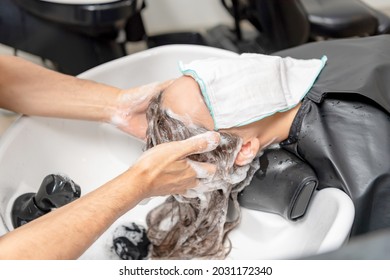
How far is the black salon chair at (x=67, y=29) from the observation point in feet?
5.72

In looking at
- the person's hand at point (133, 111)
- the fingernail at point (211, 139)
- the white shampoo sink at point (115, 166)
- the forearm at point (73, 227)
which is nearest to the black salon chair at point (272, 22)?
the white shampoo sink at point (115, 166)

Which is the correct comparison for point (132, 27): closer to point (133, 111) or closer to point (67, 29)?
point (67, 29)

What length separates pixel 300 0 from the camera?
212 cm

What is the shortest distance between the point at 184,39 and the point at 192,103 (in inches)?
46.9

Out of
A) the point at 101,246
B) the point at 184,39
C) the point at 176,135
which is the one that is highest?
the point at 176,135

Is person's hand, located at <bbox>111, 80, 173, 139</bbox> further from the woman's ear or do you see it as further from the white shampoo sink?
the woman's ear

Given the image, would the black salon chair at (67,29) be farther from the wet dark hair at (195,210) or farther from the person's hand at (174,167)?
the person's hand at (174,167)

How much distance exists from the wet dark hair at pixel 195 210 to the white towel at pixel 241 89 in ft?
0.22

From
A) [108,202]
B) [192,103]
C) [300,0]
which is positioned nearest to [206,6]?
[300,0]

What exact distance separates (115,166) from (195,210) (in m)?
0.35

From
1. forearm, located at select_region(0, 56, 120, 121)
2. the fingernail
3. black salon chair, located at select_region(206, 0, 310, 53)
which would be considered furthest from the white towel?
black salon chair, located at select_region(206, 0, 310, 53)

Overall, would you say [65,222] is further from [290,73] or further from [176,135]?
[290,73]

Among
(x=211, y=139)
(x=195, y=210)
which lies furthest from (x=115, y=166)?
(x=211, y=139)
